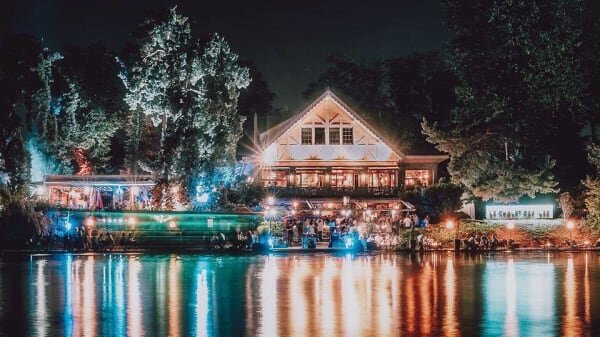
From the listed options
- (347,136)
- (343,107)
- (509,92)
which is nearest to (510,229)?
(509,92)

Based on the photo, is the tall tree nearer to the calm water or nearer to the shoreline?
the shoreline

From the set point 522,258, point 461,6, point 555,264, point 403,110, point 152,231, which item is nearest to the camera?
point 555,264

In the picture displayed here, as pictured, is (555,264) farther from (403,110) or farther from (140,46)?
(403,110)

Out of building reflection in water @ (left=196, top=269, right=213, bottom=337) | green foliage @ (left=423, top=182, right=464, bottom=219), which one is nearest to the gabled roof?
green foliage @ (left=423, top=182, right=464, bottom=219)

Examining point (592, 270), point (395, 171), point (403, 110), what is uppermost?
point (403, 110)

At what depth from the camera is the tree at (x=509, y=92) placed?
53.9 m

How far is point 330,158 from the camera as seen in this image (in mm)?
65938

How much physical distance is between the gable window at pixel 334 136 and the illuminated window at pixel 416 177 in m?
5.92

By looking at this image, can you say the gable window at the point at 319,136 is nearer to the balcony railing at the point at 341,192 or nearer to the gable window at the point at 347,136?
the gable window at the point at 347,136

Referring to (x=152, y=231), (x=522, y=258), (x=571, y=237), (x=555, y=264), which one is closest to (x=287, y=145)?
(x=152, y=231)

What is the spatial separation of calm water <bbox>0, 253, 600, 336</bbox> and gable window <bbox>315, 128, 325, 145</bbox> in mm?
25392

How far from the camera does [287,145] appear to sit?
65.7 m

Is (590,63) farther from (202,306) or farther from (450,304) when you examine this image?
(202,306)

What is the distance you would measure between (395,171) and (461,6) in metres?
13.7
